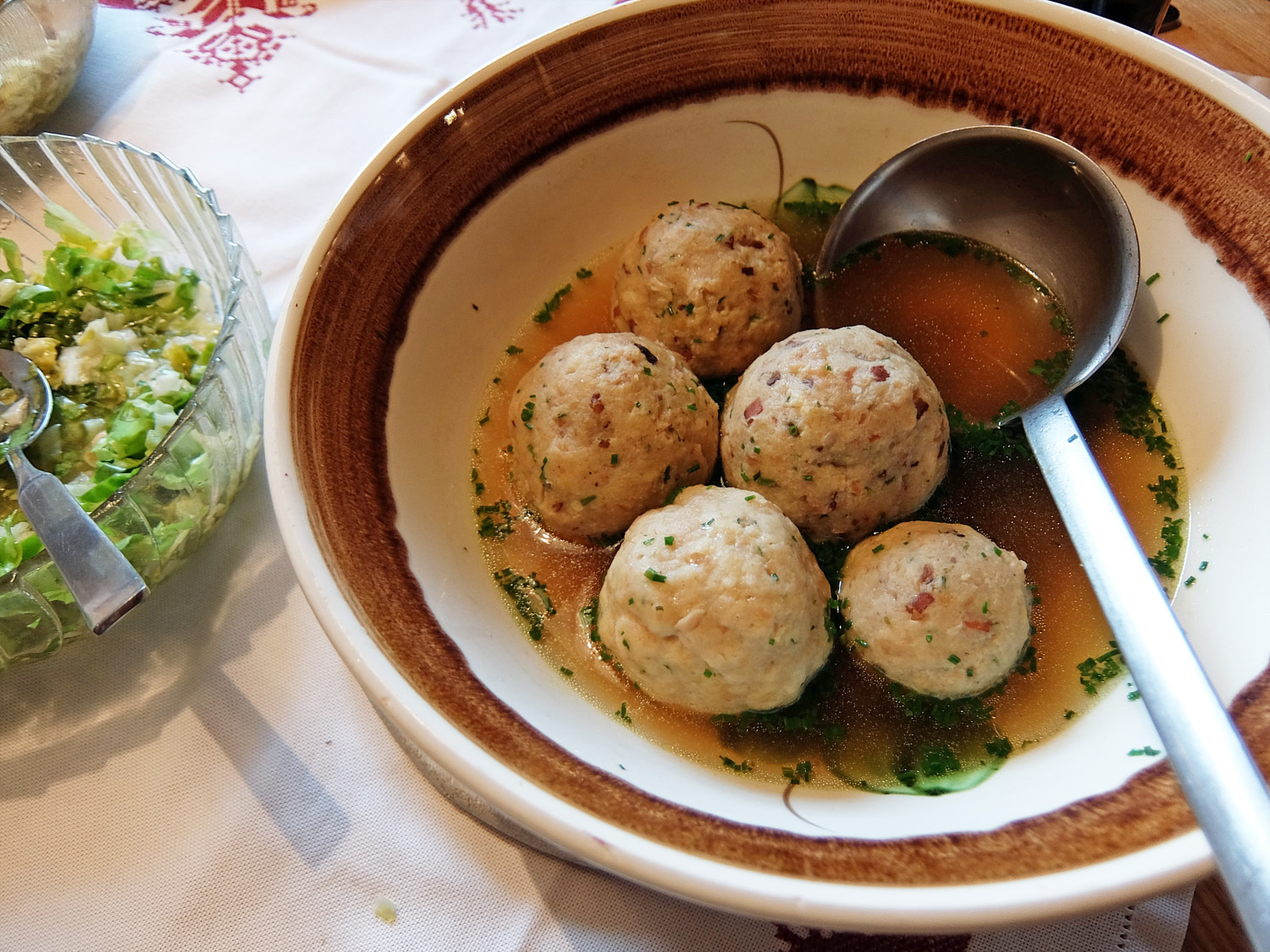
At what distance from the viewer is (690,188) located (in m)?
1.50

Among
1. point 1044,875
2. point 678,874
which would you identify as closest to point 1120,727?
point 1044,875

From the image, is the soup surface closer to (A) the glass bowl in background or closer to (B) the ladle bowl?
(B) the ladle bowl

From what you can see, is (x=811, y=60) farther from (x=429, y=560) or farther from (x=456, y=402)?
(x=429, y=560)

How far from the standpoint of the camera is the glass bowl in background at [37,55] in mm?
1667

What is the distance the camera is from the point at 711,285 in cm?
127

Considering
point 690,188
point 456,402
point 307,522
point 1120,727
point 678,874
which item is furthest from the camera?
point 690,188

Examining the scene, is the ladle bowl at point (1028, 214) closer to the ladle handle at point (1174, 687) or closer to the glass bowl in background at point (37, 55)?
the ladle handle at point (1174, 687)

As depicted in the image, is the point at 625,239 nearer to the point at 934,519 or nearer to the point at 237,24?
the point at 934,519

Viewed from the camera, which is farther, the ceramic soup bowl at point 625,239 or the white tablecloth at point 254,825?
the white tablecloth at point 254,825

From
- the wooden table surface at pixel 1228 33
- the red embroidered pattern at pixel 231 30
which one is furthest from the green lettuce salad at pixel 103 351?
the wooden table surface at pixel 1228 33

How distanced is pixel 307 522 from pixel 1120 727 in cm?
98

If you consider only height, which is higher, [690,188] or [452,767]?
[690,188]

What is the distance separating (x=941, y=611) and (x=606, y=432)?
1.61 ft

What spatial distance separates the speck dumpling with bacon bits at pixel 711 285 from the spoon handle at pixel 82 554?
0.80 metres
